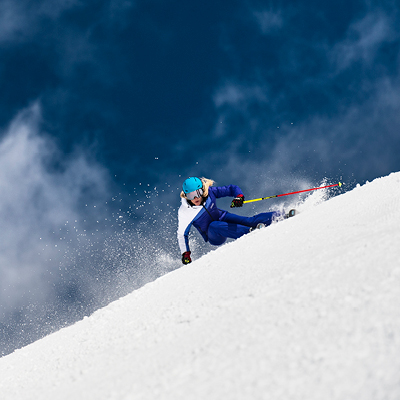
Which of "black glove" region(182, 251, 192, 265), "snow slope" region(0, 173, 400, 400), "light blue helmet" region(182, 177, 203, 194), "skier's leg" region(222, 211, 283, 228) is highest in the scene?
"light blue helmet" region(182, 177, 203, 194)

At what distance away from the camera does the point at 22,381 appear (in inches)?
143

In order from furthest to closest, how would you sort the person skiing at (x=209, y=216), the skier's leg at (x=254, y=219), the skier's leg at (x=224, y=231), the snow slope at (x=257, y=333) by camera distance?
the skier's leg at (x=224, y=231) < the person skiing at (x=209, y=216) < the skier's leg at (x=254, y=219) < the snow slope at (x=257, y=333)

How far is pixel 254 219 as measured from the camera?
8.14m

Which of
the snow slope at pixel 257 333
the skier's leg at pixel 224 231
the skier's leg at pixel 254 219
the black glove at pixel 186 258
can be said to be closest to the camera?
the snow slope at pixel 257 333

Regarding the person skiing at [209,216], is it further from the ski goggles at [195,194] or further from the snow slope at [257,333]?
the snow slope at [257,333]

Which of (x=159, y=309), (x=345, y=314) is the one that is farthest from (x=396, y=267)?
(x=159, y=309)

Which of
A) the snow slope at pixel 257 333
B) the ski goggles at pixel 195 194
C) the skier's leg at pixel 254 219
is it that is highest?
the ski goggles at pixel 195 194

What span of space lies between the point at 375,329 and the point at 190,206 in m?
6.42

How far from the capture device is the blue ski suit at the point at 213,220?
8352 millimetres

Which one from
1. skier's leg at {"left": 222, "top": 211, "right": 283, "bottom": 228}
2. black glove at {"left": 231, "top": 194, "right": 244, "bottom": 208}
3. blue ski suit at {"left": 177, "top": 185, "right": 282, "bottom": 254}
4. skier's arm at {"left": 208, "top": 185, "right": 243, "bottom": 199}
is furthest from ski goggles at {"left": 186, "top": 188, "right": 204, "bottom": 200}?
skier's leg at {"left": 222, "top": 211, "right": 283, "bottom": 228}

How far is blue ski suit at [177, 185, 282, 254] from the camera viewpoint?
8.35 metres

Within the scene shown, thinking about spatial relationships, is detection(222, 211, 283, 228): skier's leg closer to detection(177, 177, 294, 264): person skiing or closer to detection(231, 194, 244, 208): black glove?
detection(177, 177, 294, 264): person skiing

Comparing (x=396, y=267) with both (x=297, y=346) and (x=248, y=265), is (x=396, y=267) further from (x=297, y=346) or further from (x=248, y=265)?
(x=248, y=265)

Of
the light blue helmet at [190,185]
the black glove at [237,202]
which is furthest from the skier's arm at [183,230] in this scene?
the black glove at [237,202]
